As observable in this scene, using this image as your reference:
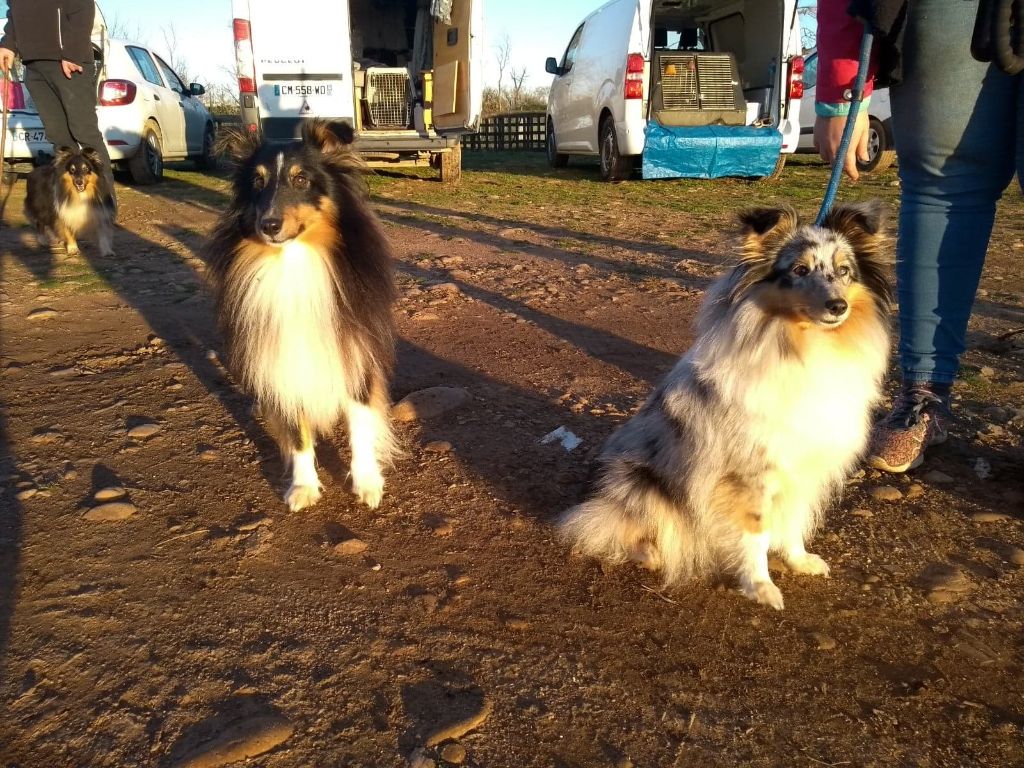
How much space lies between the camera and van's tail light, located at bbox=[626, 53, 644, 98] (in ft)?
34.3

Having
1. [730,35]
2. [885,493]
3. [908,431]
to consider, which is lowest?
[885,493]

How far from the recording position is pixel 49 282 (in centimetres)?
638

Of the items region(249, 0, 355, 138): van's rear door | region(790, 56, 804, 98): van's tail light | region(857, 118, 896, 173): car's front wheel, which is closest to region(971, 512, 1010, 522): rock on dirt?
region(249, 0, 355, 138): van's rear door

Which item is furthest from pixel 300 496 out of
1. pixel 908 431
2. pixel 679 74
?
pixel 679 74

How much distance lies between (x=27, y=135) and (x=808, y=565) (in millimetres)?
11976

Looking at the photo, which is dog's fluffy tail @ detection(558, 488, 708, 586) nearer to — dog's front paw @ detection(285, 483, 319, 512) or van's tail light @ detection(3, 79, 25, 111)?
dog's front paw @ detection(285, 483, 319, 512)

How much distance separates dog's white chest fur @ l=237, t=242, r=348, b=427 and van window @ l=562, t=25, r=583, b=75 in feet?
38.2

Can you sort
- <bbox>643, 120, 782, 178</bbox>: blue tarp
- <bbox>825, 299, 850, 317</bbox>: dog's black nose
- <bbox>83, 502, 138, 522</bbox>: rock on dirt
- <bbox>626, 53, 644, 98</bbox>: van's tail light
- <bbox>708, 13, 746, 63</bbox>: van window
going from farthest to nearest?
1. <bbox>708, 13, 746, 63</bbox>: van window
2. <bbox>643, 120, 782, 178</bbox>: blue tarp
3. <bbox>626, 53, 644, 98</bbox>: van's tail light
4. <bbox>83, 502, 138, 522</bbox>: rock on dirt
5. <bbox>825, 299, 850, 317</bbox>: dog's black nose

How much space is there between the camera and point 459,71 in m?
10.9

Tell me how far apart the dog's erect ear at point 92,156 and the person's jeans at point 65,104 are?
42 millimetres

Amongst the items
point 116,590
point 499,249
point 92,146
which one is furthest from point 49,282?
point 116,590

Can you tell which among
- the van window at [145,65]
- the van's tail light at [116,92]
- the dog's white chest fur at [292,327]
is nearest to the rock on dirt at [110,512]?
the dog's white chest fur at [292,327]

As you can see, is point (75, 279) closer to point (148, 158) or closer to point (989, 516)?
point (148, 158)

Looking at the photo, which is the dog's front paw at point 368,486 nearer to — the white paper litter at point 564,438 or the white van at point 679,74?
the white paper litter at point 564,438
